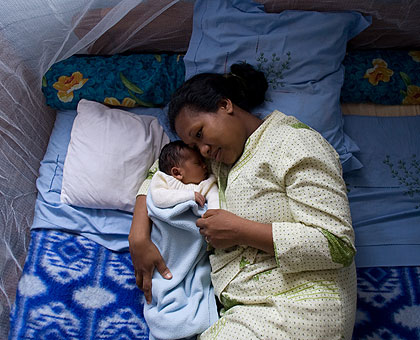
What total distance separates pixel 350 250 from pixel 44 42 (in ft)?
4.02

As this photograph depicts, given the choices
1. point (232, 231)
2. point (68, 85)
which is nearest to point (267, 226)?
point (232, 231)

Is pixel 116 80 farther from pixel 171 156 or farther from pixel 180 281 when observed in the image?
pixel 180 281

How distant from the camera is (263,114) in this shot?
4.88ft

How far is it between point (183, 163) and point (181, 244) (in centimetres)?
28

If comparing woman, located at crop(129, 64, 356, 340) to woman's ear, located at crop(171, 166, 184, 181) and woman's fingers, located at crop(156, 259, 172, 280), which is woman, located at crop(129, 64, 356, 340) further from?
woman's ear, located at crop(171, 166, 184, 181)

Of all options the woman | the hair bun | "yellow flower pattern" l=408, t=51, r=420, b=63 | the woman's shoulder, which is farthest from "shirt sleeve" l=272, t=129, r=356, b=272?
"yellow flower pattern" l=408, t=51, r=420, b=63

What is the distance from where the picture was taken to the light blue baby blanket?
1.24m

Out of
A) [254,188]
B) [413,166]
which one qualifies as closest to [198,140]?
[254,188]

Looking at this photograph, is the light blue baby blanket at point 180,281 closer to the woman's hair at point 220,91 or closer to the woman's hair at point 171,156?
the woman's hair at point 171,156

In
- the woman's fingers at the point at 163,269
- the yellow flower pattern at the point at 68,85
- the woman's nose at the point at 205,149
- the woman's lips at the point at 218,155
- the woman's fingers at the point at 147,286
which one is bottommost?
the woman's fingers at the point at 147,286

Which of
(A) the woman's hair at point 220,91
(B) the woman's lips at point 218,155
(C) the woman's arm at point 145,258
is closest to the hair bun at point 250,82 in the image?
(A) the woman's hair at point 220,91

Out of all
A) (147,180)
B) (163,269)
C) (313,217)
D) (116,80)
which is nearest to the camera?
(313,217)

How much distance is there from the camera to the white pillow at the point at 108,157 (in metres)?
1.51

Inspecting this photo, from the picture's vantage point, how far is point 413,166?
63.3 inches
